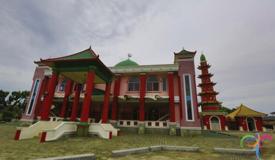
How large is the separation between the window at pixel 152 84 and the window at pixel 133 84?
1433mm

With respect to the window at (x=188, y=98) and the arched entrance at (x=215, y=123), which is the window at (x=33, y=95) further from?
the arched entrance at (x=215, y=123)

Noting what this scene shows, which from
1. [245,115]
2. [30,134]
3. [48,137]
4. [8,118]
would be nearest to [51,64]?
[30,134]

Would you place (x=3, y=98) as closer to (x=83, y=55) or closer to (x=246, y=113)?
(x=83, y=55)

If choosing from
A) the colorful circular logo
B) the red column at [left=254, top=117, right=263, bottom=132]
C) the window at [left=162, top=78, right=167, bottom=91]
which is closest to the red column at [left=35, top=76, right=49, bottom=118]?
the window at [left=162, top=78, right=167, bottom=91]

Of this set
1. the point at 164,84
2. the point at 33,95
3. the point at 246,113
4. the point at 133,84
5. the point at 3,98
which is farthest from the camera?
the point at 246,113

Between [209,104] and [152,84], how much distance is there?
19.4 metres

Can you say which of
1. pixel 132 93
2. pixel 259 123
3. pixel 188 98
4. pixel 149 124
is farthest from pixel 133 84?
pixel 259 123

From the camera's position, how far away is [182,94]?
52.7 feet

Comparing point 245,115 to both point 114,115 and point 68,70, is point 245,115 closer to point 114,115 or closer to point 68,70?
point 114,115

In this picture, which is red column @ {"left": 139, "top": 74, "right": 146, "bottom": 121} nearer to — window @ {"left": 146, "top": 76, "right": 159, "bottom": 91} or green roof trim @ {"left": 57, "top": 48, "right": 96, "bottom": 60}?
window @ {"left": 146, "top": 76, "right": 159, "bottom": 91}

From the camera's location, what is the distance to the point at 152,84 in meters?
18.1

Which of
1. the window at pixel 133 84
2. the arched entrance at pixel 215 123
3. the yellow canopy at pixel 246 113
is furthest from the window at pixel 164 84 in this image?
the yellow canopy at pixel 246 113

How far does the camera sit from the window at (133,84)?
59.6 feet

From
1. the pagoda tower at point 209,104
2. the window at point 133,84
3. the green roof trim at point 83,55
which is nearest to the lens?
the green roof trim at point 83,55
